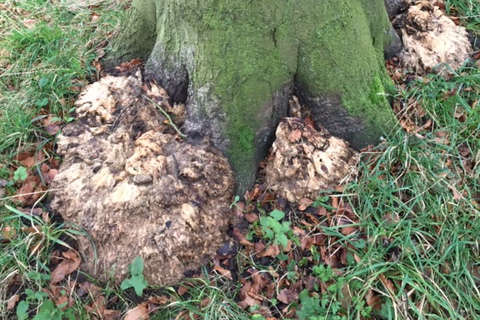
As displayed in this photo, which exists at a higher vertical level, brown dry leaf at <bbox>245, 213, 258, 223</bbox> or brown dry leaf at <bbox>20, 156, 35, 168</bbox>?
brown dry leaf at <bbox>20, 156, 35, 168</bbox>

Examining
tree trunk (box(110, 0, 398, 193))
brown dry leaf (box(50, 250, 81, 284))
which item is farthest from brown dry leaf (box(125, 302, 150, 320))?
tree trunk (box(110, 0, 398, 193))

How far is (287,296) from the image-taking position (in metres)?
2.42

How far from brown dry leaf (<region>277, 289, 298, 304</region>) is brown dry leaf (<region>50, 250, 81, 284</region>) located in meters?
1.34

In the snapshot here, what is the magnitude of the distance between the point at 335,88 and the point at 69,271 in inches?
86.2

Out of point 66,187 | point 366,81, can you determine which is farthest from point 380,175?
point 66,187

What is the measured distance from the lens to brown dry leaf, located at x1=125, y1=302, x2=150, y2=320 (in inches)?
93.7

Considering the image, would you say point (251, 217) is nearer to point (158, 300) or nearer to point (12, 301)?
point (158, 300)

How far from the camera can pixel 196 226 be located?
2.52 metres

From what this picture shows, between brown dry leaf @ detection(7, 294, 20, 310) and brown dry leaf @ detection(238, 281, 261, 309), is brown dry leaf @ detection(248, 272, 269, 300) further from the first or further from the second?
brown dry leaf @ detection(7, 294, 20, 310)

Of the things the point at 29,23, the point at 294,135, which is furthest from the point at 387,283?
the point at 29,23

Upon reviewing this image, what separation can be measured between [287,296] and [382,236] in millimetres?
707

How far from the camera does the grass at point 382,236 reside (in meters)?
2.25

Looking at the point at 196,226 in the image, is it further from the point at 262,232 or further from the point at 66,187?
the point at 66,187

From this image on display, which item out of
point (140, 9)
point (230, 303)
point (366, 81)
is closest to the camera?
point (230, 303)
